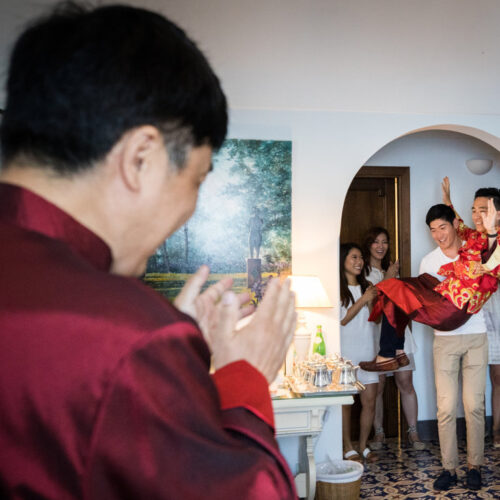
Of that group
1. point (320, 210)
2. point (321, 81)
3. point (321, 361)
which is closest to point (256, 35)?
point (321, 81)

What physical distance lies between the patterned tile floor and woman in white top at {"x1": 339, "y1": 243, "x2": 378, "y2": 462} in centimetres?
19

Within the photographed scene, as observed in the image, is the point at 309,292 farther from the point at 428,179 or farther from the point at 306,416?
the point at 428,179

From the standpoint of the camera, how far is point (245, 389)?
2.02 feet

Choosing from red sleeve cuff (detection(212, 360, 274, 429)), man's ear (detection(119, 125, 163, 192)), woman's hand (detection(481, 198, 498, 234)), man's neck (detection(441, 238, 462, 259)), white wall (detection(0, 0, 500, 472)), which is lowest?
red sleeve cuff (detection(212, 360, 274, 429))

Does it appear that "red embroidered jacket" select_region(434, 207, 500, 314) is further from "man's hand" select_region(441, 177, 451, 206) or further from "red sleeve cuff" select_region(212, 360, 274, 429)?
"red sleeve cuff" select_region(212, 360, 274, 429)

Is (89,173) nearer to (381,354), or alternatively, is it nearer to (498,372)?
(381,354)

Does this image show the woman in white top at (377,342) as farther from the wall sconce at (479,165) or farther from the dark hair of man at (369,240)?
the wall sconce at (479,165)

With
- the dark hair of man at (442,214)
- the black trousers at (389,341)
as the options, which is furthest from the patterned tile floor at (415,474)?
the dark hair of man at (442,214)

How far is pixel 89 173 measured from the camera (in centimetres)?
58

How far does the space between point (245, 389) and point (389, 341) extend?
3.67m

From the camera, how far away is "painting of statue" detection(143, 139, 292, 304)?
320 centimetres

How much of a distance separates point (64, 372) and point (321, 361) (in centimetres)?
276

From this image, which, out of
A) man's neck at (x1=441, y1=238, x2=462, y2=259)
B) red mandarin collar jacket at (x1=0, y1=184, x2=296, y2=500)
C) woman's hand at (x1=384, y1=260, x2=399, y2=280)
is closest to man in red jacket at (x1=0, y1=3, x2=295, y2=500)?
red mandarin collar jacket at (x1=0, y1=184, x2=296, y2=500)

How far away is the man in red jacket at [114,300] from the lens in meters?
0.45
